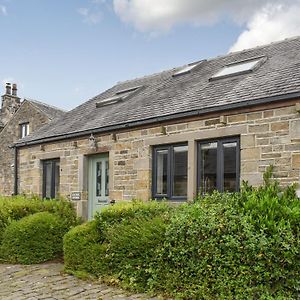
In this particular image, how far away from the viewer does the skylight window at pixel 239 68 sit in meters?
10.4

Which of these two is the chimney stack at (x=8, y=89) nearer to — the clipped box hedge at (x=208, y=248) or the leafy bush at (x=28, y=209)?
the leafy bush at (x=28, y=209)

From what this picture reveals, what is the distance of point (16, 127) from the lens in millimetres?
23266

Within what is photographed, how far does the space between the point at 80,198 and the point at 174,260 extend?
19.5ft

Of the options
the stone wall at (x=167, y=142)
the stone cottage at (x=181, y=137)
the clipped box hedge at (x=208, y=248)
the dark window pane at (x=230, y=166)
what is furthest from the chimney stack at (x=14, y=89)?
the dark window pane at (x=230, y=166)

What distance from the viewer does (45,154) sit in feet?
43.4

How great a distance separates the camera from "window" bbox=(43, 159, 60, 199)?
13.2m

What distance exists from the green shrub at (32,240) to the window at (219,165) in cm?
361

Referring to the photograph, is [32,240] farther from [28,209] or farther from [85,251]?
Answer: [85,251]

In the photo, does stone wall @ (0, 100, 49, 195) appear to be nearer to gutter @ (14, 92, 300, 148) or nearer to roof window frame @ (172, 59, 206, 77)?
gutter @ (14, 92, 300, 148)

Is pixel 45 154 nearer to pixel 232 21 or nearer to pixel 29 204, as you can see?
pixel 29 204

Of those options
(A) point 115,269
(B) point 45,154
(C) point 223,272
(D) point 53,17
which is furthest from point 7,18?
(C) point 223,272

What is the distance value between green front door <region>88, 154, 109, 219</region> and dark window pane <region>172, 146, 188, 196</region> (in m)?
2.55

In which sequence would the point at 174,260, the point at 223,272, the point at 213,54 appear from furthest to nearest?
1. the point at 213,54
2. the point at 174,260
3. the point at 223,272

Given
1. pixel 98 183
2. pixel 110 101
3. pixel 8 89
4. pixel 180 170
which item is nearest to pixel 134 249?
pixel 180 170
